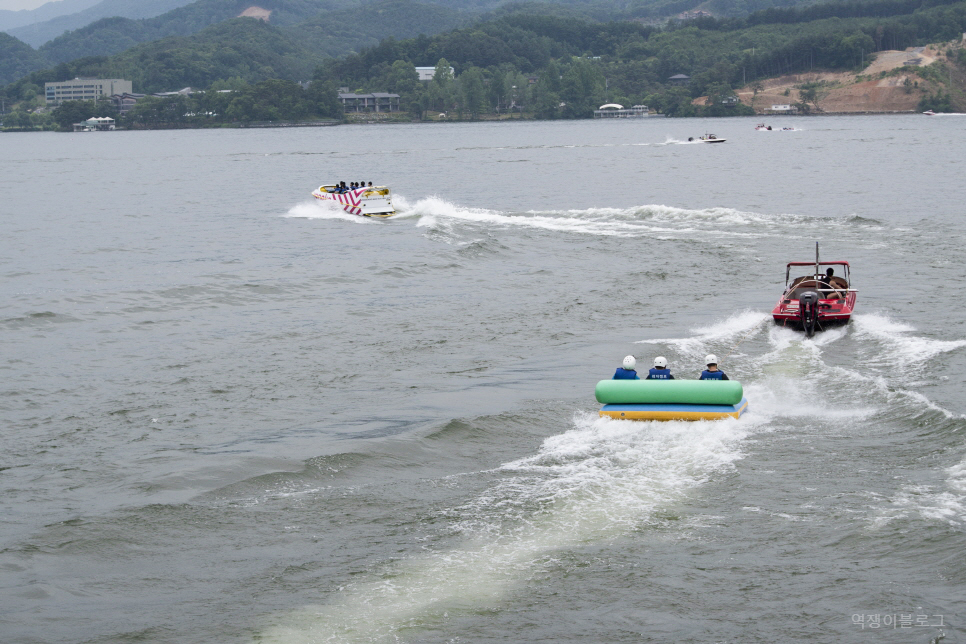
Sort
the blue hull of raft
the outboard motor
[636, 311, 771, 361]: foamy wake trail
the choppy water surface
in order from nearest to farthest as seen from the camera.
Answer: the choppy water surface, the blue hull of raft, [636, 311, 771, 361]: foamy wake trail, the outboard motor

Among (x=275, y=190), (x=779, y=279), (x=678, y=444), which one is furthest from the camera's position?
(x=275, y=190)

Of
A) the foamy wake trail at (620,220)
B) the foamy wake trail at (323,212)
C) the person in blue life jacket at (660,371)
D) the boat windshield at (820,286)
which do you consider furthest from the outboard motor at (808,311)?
the foamy wake trail at (323,212)

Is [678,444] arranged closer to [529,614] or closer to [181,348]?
[529,614]

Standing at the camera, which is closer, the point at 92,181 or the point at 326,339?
the point at 326,339

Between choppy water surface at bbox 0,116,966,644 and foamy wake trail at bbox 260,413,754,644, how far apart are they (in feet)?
0.17

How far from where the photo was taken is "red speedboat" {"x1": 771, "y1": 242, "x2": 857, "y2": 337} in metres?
25.6

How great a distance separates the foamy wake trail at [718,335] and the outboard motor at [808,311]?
1.22m

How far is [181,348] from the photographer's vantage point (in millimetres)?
25281

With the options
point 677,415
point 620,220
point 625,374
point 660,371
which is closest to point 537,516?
point 677,415

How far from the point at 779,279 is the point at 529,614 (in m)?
23.7

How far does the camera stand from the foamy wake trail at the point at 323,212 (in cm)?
5391

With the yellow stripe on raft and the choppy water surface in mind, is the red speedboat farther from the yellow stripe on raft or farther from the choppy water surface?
the yellow stripe on raft

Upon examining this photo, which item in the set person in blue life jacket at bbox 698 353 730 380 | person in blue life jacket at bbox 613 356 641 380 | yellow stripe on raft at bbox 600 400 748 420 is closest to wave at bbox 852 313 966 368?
person in blue life jacket at bbox 698 353 730 380

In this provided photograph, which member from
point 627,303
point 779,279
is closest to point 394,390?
point 627,303
